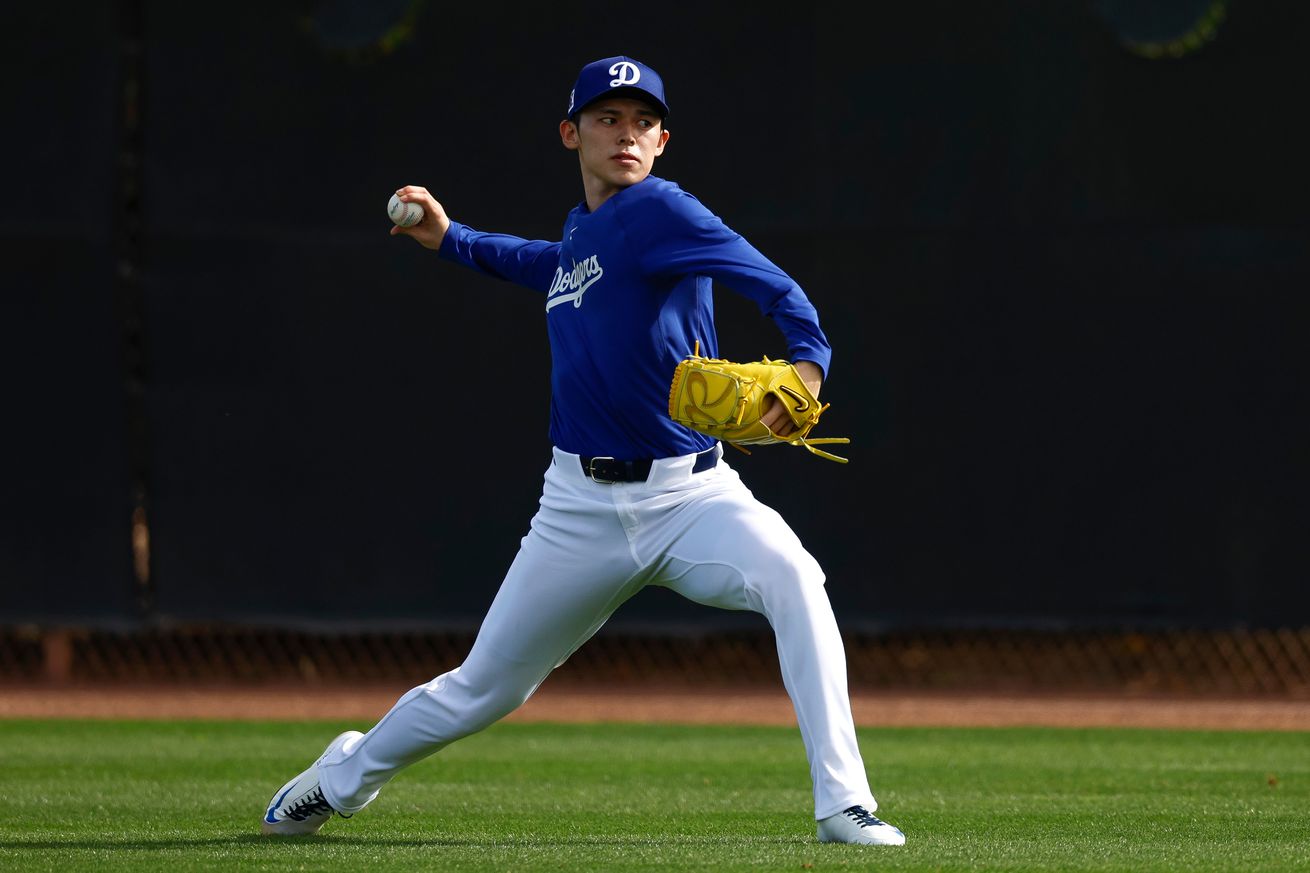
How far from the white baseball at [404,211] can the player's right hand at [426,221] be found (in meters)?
0.02

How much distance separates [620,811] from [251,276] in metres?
4.44

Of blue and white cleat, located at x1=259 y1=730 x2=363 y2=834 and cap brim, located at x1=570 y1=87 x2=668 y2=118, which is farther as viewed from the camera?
blue and white cleat, located at x1=259 y1=730 x2=363 y2=834

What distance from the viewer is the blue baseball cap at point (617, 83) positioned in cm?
415

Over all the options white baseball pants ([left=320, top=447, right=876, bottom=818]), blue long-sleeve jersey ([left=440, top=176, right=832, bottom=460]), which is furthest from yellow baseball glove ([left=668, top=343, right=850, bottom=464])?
white baseball pants ([left=320, top=447, right=876, bottom=818])

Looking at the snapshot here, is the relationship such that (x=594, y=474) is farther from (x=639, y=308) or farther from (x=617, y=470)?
(x=639, y=308)

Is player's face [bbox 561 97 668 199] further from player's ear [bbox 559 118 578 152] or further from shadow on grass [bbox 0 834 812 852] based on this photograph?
shadow on grass [bbox 0 834 812 852]

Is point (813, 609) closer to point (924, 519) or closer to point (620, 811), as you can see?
point (620, 811)

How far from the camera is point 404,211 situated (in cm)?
465

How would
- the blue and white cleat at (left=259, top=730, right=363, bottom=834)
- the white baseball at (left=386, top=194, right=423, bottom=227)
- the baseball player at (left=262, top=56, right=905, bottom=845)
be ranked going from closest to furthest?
the baseball player at (left=262, top=56, right=905, bottom=845) → the blue and white cleat at (left=259, top=730, right=363, bottom=834) → the white baseball at (left=386, top=194, right=423, bottom=227)

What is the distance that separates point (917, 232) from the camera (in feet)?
27.4

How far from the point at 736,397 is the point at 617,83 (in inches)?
35.4

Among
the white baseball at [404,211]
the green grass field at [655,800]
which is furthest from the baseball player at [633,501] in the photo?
the white baseball at [404,211]

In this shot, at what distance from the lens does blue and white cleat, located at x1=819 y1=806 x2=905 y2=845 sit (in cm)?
382

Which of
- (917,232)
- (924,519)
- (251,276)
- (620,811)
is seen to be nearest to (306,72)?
(251,276)
